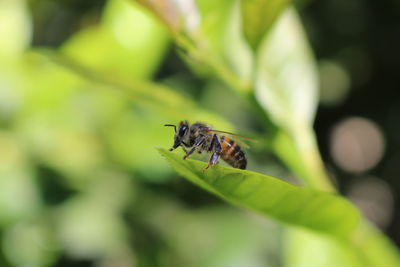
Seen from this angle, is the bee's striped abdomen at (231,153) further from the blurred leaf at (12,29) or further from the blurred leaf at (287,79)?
the blurred leaf at (12,29)

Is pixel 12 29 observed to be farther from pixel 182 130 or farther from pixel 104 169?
pixel 182 130

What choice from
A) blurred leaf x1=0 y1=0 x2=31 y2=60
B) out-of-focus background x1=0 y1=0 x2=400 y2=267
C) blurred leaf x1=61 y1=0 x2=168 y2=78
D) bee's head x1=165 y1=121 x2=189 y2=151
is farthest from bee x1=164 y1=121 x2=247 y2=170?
blurred leaf x1=0 y1=0 x2=31 y2=60

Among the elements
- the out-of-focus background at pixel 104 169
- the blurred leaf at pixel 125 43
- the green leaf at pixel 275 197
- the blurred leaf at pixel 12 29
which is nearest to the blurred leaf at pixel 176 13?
the green leaf at pixel 275 197

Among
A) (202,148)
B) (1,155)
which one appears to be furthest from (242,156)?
(1,155)

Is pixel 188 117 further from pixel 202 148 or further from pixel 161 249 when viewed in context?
pixel 161 249

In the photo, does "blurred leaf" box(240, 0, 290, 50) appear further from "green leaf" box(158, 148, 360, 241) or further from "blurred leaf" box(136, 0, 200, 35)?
"green leaf" box(158, 148, 360, 241)

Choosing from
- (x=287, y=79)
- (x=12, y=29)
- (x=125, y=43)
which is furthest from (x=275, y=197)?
(x=12, y=29)
